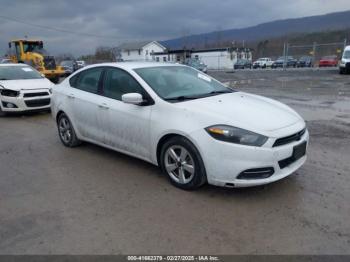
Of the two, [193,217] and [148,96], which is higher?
[148,96]

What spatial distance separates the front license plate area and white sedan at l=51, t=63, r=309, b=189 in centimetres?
1

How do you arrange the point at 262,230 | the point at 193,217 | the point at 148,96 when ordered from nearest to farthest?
the point at 262,230 < the point at 193,217 < the point at 148,96

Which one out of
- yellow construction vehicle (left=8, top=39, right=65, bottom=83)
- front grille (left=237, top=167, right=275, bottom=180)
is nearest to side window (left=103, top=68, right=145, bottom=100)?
front grille (left=237, top=167, right=275, bottom=180)

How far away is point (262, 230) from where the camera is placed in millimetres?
3104

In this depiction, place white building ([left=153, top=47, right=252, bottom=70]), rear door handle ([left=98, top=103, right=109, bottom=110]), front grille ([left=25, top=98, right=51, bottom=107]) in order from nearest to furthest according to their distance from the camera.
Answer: rear door handle ([left=98, top=103, right=109, bottom=110]), front grille ([left=25, top=98, right=51, bottom=107]), white building ([left=153, top=47, right=252, bottom=70])

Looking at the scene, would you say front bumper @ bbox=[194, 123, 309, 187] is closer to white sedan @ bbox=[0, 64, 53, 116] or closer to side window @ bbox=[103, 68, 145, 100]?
side window @ bbox=[103, 68, 145, 100]

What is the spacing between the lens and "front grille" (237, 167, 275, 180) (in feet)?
11.5

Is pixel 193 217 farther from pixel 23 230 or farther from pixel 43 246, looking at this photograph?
pixel 23 230

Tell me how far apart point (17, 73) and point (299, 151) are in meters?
9.73

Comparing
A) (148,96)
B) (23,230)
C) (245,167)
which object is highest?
(148,96)

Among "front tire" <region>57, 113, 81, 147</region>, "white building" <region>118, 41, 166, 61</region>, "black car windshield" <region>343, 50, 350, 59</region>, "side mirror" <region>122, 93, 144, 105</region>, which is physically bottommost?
"front tire" <region>57, 113, 81, 147</region>

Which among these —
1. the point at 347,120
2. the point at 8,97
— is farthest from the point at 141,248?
the point at 8,97

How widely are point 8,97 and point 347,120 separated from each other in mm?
9305

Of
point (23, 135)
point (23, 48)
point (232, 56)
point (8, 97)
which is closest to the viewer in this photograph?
point (23, 135)
